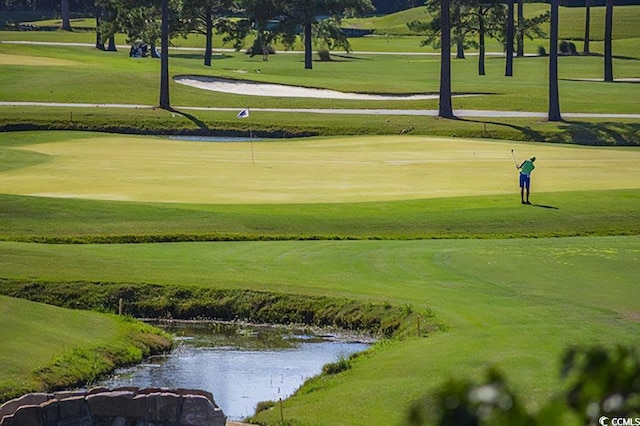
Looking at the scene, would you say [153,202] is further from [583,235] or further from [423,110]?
[423,110]

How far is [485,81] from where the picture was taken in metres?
82.4

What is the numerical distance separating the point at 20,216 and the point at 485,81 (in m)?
53.5

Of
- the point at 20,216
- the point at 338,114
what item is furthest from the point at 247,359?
the point at 338,114

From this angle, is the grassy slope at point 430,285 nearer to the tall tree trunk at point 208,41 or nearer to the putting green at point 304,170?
the putting green at point 304,170

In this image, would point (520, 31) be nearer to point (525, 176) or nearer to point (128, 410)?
point (525, 176)

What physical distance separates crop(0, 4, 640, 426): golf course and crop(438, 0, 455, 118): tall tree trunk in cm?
89

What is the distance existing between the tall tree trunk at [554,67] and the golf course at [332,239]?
6.80 feet

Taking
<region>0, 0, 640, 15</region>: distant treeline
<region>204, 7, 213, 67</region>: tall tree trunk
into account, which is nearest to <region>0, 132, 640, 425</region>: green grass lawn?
<region>204, 7, 213, 67</region>: tall tree trunk

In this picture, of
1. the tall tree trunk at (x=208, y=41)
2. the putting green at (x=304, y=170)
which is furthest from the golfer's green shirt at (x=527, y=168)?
the tall tree trunk at (x=208, y=41)

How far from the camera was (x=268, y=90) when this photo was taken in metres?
74.4

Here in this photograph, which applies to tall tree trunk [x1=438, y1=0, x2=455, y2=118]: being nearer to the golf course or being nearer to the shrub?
the golf course

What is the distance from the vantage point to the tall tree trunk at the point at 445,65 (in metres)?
61.6

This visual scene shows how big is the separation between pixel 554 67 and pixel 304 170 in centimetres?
2172

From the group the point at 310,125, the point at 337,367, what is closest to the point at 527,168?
the point at 337,367
